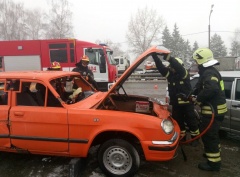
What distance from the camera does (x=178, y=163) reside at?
409 cm

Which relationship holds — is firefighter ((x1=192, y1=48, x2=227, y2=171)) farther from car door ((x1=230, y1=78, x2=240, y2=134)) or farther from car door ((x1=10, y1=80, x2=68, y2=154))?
car door ((x1=10, y1=80, x2=68, y2=154))

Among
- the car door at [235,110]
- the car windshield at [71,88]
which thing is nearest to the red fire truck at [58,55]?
the car windshield at [71,88]

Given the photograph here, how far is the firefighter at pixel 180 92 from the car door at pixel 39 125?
2163 mm

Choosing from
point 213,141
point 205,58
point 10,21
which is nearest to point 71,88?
point 205,58

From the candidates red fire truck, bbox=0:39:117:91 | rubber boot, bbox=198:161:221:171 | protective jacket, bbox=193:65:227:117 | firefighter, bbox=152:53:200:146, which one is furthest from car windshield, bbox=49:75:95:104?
red fire truck, bbox=0:39:117:91

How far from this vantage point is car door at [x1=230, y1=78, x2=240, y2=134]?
450 cm

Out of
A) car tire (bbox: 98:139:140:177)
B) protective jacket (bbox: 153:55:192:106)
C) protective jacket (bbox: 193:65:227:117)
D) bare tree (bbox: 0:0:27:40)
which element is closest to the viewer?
car tire (bbox: 98:139:140:177)

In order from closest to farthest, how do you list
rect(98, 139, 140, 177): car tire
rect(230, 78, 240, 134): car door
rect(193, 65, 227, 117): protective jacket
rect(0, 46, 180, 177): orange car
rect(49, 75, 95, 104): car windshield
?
1. rect(0, 46, 180, 177): orange car
2. rect(98, 139, 140, 177): car tire
3. rect(193, 65, 227, 117): protective jacket
4. rect(49, 75, 95, 104): car windshield
5. rect(230, 78, 240, 134): car door

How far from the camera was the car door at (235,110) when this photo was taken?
4.50 metres

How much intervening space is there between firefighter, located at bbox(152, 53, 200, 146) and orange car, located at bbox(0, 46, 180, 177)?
99 cm

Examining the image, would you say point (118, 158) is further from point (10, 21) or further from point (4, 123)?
point (10, 21)

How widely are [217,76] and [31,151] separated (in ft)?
10.4

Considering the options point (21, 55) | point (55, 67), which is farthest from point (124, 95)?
point (21, 55)

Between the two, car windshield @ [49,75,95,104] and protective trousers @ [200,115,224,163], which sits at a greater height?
car windshield @ [49,75,95,104]
